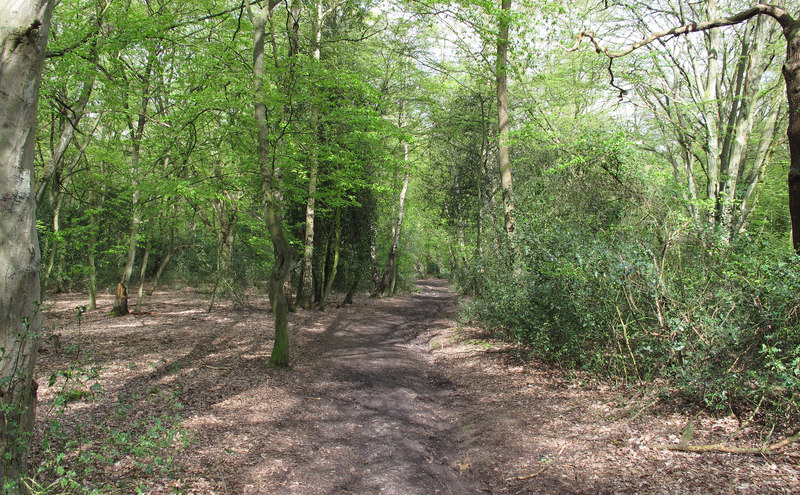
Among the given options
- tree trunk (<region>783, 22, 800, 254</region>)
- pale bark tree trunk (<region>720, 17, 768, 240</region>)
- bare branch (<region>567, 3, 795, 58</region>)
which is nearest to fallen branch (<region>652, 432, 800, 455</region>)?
tree trunk (<region>783, 22, 800, 254</region>)

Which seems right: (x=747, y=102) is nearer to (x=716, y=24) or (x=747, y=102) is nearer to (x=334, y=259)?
(x=716, y=24)

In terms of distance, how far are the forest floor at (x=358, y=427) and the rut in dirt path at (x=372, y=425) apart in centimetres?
2

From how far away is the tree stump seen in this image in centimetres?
1235

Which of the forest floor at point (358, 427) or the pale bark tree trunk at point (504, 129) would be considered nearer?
the forest floor at point (358, 427)

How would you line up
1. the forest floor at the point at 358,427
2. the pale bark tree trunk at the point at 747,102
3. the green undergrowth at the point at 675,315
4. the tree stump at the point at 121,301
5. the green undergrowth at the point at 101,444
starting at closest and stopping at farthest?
the green undergrowth at the point at 101,444
the forest floor at the point at 358,427
the green undergrowth at the point at 675,315
the pale bark tree trunk at the point at 747,102
the tree stump at the point at 121,301

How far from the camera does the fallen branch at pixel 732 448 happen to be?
11.9ft

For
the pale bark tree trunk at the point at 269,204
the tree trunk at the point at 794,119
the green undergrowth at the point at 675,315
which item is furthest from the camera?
the pale bark tree trunk at the point at 269,204

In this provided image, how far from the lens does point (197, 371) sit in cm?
737

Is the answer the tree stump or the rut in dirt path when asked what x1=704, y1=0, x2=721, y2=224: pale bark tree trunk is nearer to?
the rut in dirt path

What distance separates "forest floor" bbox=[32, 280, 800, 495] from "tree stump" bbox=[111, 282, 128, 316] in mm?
2567

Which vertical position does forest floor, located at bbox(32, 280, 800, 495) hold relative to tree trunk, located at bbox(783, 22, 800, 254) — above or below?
below

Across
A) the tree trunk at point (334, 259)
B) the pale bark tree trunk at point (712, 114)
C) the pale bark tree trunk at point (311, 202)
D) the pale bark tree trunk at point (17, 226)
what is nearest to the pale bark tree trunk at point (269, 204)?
the pale bark tree trunk at point (311, 202)

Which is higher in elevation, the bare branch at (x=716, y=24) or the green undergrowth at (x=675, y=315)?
the bare branch at (x=716, y=24)

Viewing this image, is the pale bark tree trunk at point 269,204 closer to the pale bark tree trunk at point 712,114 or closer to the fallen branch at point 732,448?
the fallen branch at point 732,448
